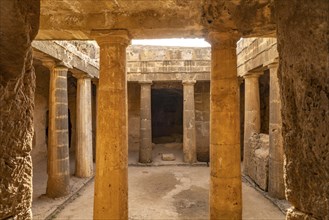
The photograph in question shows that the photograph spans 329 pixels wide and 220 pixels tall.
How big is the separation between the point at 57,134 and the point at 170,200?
16.2 feet

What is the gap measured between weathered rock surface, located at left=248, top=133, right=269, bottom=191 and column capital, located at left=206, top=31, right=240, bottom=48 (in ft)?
21.6

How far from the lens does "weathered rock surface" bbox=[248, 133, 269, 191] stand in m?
10.8

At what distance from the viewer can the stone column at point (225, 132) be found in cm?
565

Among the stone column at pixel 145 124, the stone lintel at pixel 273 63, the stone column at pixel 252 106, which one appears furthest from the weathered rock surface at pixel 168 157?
the stone lintel at pixel 273 63

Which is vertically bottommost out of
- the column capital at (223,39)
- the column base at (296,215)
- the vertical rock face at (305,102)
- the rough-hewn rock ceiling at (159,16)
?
the column base at (296,215)

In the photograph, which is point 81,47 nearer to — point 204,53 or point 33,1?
point 204,53

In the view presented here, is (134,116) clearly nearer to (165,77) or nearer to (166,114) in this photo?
(165,77)

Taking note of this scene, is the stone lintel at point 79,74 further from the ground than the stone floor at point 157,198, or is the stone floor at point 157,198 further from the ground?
the stone lintel at point 79,74

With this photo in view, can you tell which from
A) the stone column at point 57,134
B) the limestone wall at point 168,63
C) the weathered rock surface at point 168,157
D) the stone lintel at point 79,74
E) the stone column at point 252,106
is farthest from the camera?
the weathered rock surface at point 168,157

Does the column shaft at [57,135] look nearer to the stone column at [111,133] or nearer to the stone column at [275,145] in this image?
the stone column at [111,133]

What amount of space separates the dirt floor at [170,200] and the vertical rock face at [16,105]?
7.23m

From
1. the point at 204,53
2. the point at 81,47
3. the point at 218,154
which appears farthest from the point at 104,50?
the point at 204,53

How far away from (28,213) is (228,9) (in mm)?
4891

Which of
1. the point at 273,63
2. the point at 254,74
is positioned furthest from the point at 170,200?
the point at 254,74
